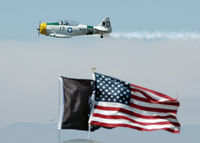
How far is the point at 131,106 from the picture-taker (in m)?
45.4

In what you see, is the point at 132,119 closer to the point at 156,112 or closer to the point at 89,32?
the point at 156,112

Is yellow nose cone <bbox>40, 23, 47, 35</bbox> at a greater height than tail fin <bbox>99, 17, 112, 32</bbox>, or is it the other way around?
tail fin <bbox>99, 17, 112, 32</bbox>

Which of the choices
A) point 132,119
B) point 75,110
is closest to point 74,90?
point 75,110

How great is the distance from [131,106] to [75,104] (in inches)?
155

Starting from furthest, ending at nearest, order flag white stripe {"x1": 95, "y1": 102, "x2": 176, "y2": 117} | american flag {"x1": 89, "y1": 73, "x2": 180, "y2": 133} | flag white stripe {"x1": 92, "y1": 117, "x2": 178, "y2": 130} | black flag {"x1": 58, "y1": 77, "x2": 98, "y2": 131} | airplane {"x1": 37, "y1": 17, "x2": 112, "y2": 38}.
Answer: airplane {"x1": 37, "y1": 17, "x2": 112, "y2": 38}
flag white stripe {"x1": 95, "y1": 102, "x2": 176, "y2": 117}
american flag {"x1": 89, "y1": 73, "x2": 180, "y2": 133}
flag white stripe {"x1": 92, "y1": 117, "x2": 178, "y2": 130}
black flag {"x1": 58, "y1": 77, "x2": 98, "y2": 131}

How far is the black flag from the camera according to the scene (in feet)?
145

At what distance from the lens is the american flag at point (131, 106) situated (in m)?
45.0

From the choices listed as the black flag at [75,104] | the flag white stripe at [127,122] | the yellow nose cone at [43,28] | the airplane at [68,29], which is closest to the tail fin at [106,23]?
the airplane at [68,29]

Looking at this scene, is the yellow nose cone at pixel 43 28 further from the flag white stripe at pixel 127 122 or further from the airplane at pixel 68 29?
the flag white stripe at pixel 127 122

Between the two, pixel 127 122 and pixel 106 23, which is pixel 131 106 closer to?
pixel 127 122

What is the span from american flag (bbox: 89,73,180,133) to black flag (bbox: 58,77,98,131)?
0.65 meters

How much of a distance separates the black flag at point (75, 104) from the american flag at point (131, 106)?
0.65m

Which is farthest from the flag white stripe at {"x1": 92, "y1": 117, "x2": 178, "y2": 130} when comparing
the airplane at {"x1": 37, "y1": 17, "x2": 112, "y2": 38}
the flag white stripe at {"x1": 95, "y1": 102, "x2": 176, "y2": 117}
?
the airplane at {"x1": 37, "y1": 17, "x2": 112, "y2": 38}

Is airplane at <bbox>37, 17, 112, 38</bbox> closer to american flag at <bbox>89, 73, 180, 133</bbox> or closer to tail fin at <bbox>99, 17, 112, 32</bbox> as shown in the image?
tail fin at <bbox>99, 17, 112, 32</bbox>
